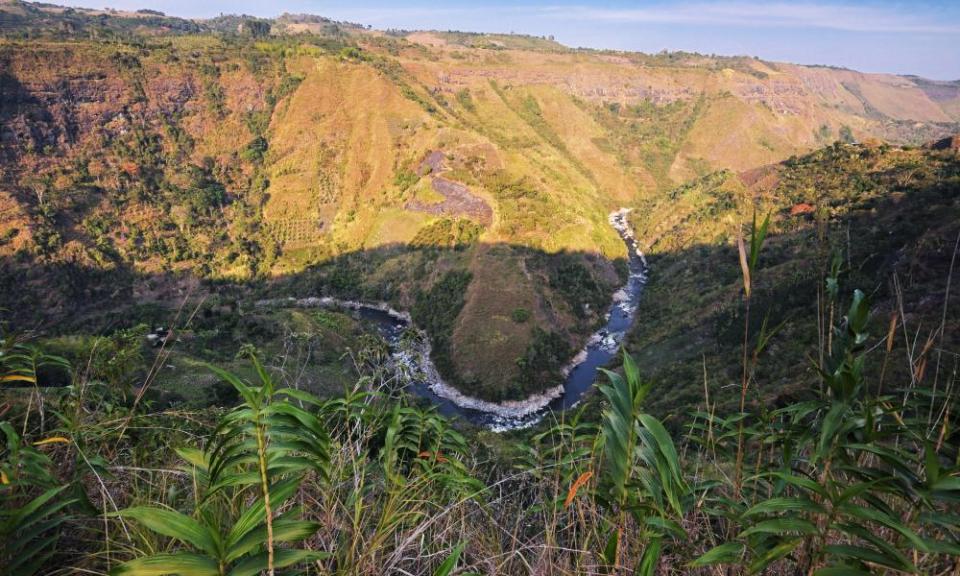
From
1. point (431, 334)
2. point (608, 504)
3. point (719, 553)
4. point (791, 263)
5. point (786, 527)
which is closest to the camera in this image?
point (786, 527)

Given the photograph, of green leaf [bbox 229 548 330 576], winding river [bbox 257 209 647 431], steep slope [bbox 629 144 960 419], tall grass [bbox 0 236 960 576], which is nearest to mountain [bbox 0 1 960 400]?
winding river [bbox 257 209 647 431]

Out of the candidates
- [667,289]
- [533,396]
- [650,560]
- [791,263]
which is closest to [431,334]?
[533,396]

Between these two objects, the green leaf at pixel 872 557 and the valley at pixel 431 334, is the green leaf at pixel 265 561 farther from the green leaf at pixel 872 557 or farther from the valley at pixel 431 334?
the green leaf at pixel 872 557

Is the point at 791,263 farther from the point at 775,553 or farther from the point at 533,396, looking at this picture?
the point at 775,553

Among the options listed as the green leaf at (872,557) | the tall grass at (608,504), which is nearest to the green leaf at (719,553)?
the tall grass at (608,504)

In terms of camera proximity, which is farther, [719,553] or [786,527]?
[719,553]

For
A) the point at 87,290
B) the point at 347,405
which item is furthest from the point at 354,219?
the point at 347,405
